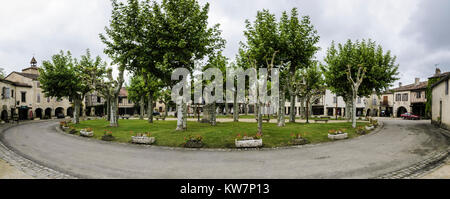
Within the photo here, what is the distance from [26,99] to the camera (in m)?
49.3

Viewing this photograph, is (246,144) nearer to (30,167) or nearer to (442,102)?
(30,167)

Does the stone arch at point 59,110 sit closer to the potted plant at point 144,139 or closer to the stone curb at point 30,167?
the stone curb at point 30,167

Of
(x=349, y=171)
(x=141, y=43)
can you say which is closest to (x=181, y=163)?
(x=349, y=171)

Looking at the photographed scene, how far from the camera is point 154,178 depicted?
8.57 m

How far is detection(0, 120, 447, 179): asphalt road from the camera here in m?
9.04

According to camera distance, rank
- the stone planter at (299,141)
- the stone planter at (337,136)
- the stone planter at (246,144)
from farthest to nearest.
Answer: the stone planter at (337,136) → the stone planter at (299,141) → the stone planter at (246,144)

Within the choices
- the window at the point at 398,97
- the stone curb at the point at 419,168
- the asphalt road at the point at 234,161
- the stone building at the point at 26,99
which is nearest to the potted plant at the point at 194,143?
the asphalt road at the point at 234,161

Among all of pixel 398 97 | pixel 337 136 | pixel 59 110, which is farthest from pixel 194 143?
pixel 398 97

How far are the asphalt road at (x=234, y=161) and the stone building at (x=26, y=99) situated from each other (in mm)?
36970

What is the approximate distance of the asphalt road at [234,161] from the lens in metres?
9.04

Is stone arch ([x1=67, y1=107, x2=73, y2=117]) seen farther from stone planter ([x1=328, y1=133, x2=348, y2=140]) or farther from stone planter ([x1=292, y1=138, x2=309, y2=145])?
stone planter ([x1=328, y1=133, x2=348, y2=140])

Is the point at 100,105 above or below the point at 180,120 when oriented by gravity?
above

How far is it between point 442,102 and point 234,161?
93.5ft
